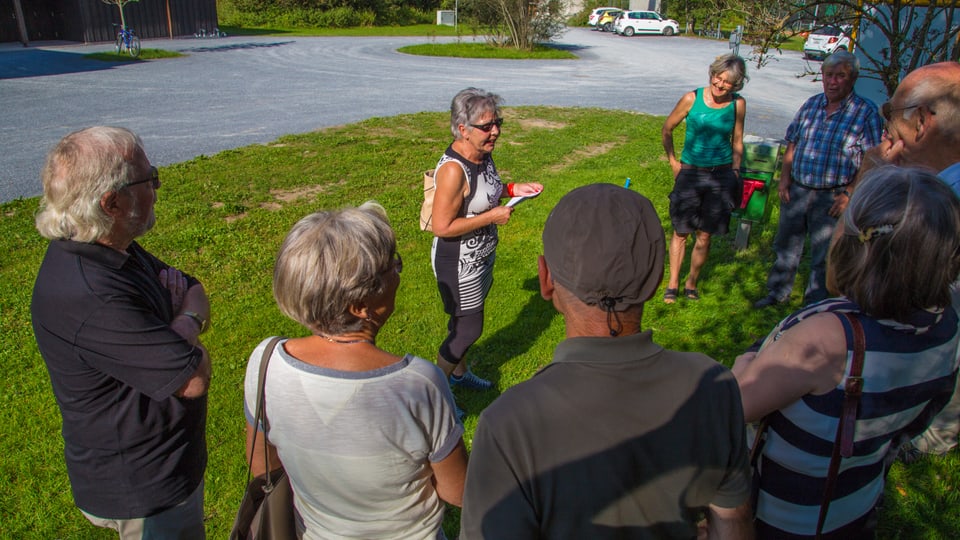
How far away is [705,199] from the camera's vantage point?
16.8ft

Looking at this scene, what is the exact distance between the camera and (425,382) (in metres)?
1.72

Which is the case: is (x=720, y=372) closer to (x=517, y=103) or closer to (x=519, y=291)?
(x=519, y=291)

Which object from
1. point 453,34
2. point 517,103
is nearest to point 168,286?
point 517,103

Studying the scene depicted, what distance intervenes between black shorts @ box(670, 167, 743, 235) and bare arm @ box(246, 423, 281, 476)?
13.4 ft

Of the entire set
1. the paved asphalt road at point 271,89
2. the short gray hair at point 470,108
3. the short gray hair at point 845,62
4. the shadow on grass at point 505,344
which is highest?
the short gray hair at point 845,62

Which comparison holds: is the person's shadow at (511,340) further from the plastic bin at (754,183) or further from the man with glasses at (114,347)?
the plastic bin at (754,183)

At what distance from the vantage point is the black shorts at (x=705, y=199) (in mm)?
5055

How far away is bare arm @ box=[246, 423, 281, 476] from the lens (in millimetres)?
1925

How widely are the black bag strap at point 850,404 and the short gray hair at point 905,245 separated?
0.25ft

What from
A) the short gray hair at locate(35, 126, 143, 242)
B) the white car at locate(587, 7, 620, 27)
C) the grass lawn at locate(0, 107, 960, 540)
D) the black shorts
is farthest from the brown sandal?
the white car at locate(587, 7, 620, 27)

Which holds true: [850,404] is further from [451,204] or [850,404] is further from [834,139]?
[834,139]

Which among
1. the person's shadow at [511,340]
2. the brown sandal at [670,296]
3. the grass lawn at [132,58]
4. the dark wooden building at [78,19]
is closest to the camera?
the person's shadow at [511,340]

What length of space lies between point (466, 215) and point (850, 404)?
2243 mm

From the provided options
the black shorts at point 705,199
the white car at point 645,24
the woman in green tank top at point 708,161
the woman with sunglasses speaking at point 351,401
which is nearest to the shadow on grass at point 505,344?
the woman in green tank top at point 708,161
